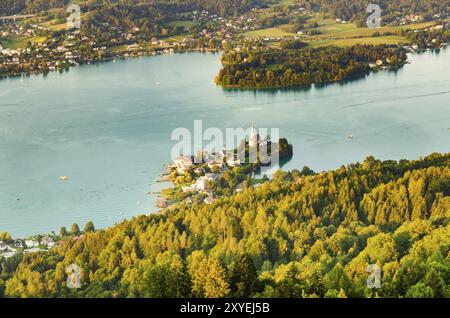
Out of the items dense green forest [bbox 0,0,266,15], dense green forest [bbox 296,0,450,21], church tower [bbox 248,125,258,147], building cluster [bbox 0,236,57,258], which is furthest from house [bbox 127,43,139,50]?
building cluster [bbox 0,236,57,258]

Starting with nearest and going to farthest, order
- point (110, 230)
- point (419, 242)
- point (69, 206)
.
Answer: point (419, 242)
point (110, 230)
point (69, 206)

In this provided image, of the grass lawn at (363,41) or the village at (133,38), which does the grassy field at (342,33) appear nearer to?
the grass lawn at (363,41)

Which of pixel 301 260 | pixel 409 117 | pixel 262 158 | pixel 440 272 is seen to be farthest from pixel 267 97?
pixel 440 272

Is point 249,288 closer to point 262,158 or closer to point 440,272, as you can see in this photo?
point 440,272

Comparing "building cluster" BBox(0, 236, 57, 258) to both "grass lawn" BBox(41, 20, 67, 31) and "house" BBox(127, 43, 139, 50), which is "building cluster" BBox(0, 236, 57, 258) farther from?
"grass lawn" BBox(41, 20, 67, 31)
